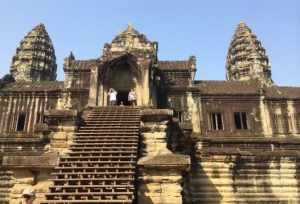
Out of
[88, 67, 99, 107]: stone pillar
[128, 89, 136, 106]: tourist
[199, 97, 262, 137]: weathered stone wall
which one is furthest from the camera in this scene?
[199, 97, 262, 137]: weathered stone wall

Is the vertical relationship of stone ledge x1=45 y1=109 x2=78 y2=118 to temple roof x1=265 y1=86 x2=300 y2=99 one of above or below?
below

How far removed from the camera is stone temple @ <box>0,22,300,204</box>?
34.6ft

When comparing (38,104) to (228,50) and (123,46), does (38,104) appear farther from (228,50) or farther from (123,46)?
(228,50)

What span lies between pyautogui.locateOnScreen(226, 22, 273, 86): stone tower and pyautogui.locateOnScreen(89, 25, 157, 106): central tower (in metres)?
28.6

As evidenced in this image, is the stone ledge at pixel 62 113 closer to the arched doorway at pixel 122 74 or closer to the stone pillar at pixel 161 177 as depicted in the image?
the stone pillar at pixel 161 177

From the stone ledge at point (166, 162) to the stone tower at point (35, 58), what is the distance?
120 feet

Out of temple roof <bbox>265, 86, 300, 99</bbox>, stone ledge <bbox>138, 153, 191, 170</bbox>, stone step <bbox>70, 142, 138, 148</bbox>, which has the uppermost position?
temple roof <bbox>265, 86, 300, 99</bbox>

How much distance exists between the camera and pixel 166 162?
10.6 m

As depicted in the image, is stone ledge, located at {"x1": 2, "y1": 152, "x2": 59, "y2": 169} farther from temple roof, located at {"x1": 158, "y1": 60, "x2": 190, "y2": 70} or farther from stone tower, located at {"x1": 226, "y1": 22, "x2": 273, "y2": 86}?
stone tower, located at {"x1": 226, "y1": 22, "x2": 273, "y2": 86}

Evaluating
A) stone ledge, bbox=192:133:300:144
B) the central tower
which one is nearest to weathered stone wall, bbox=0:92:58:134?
the central tower

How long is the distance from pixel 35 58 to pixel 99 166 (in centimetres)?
3784

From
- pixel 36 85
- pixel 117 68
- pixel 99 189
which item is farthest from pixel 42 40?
pixel 99 189

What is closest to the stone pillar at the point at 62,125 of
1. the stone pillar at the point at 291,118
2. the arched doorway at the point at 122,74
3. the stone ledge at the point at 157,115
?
the stone ledge at the point at 157,115

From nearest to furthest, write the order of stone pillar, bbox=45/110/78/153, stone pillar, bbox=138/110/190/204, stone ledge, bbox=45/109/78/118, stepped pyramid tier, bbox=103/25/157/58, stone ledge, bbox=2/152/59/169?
stone pillar, bbox=138/110/190/204
stone ledge, bbox=2/152/59/169
stone pillar, bbox=45/110/78/153
stone ledge, bbox=45/109/78/118
stepped pyramid tier, bbox=103/25/157/58
